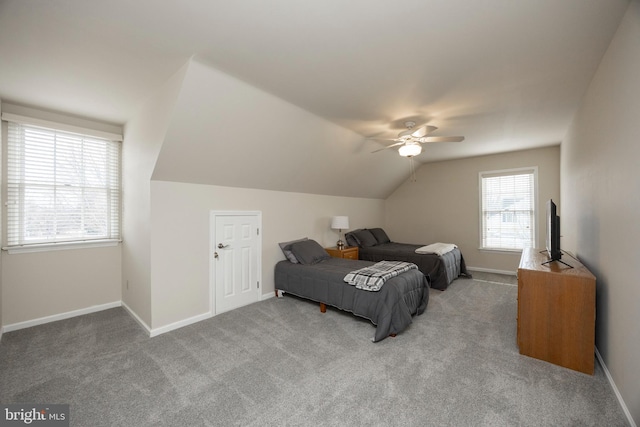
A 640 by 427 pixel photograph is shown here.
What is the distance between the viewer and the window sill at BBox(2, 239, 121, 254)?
309cm

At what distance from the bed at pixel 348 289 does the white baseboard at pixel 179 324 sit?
3.76 ft

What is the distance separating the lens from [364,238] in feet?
18.7

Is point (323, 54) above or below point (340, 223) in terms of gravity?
above

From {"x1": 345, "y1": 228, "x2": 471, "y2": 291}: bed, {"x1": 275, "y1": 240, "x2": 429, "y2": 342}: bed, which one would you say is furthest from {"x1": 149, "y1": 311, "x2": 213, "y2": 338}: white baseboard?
{"x1": 345, "y1": 228, "x2": 471, "y2": 291}: bed

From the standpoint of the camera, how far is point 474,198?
586 cm

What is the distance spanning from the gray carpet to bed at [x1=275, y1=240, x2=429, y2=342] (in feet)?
0.58

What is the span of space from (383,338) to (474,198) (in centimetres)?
443

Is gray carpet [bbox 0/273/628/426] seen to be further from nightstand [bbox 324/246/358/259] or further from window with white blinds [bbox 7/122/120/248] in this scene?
nightstand [bbox 324/246/358/259]

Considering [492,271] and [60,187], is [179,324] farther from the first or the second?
[492,271]

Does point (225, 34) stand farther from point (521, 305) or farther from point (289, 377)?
point (521, 305)

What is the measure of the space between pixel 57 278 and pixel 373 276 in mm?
3936

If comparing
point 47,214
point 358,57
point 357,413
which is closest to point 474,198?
point 358,57

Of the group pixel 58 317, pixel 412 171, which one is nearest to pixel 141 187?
pixel 58 317

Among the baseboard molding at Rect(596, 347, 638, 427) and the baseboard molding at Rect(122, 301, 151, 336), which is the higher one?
the baseboard molding at Rect(596, 347, 638, 427)
